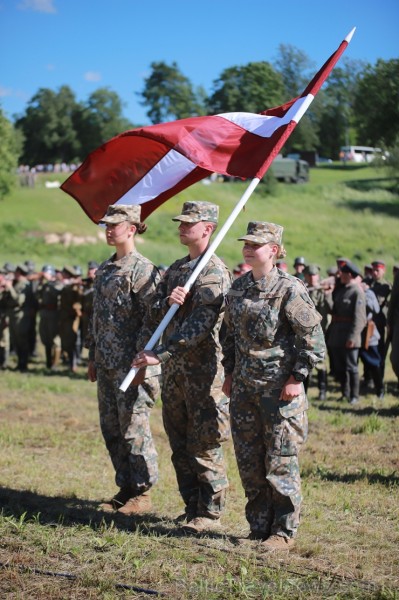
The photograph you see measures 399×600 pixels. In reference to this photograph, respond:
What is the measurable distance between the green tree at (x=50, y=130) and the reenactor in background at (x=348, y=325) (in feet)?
251

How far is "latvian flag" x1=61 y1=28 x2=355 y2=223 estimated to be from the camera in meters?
6.69

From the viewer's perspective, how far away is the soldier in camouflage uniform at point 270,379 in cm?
568

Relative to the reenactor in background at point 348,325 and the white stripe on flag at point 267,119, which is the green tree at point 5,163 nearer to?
the reenactor in background at point 348,325

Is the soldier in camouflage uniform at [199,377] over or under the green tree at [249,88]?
under

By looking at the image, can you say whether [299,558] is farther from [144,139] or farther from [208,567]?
[144,139]

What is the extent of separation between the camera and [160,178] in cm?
739

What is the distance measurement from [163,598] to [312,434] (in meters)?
5.70

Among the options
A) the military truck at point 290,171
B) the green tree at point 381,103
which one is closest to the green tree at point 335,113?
the military truck at point 290,171

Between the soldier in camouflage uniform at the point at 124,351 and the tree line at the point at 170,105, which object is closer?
the soldier in camouflage uniform at the point at 124,351

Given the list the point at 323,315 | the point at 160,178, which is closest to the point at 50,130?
the point at 323,315

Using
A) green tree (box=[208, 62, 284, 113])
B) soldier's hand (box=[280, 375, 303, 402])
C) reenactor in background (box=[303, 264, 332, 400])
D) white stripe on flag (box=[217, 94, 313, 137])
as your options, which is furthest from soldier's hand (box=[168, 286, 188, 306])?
green tree (box=[208, 62, 284, 113])

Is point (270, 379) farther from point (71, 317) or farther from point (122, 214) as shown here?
point (71, 317)

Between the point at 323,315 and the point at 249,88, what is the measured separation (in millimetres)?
60428

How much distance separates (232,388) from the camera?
5938mm
